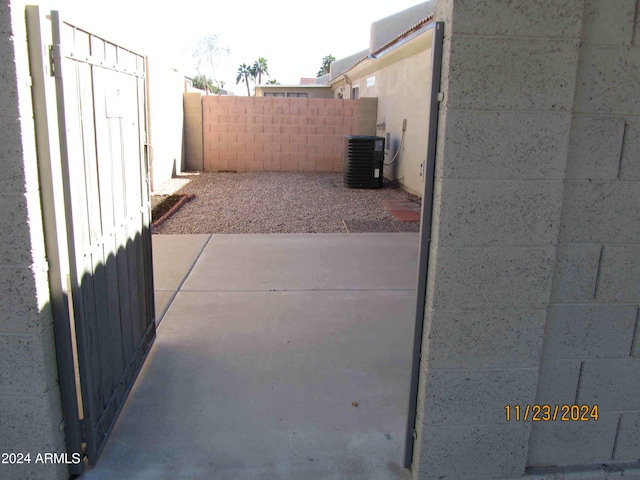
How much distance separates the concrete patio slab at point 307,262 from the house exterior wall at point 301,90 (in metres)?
22.1

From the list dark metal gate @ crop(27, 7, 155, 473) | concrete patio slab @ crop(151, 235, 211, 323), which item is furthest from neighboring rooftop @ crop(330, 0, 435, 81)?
dark metal gate @ crop(27, 7, 155, 473)

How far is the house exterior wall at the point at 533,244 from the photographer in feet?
6.91

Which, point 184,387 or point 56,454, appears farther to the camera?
point 184,387

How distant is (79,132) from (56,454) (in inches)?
56.9

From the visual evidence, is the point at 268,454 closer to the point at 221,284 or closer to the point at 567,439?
the point at 567,439

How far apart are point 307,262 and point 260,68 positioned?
70.7 meters

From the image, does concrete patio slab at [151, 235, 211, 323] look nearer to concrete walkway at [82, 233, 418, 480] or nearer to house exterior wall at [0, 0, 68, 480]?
concrete walkway at [82, 233, 418, 480]

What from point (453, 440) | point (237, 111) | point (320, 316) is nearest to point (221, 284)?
point (320, 316)

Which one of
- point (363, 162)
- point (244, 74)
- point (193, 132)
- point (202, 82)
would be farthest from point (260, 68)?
point (363, 162)

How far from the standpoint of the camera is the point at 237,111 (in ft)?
48.1

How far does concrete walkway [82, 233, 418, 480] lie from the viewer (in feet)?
8.86

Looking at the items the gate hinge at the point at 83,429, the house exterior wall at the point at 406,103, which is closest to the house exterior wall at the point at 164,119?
the house exterior wall at the point at 406,103

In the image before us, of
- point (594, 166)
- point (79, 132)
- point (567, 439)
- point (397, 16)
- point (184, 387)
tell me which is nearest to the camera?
point (594, 166)

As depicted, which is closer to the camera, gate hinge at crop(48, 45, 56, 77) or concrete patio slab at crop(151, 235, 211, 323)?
gate hinge at crop(48, 45, 56, 77)
